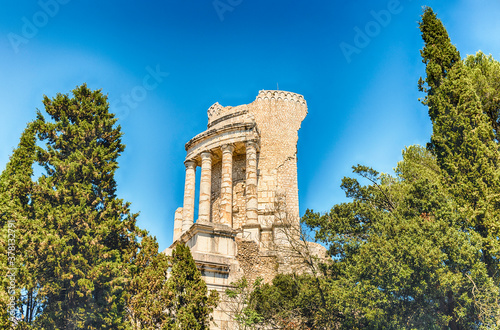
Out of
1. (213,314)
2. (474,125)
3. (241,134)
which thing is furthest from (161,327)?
(241,134)

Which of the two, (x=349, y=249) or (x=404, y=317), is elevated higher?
(x=349, y=249)

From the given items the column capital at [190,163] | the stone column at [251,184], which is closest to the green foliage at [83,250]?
the stone column at [251,184]

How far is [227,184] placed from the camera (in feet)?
69.7

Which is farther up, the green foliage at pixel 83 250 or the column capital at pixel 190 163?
the column capital at pixel 190 163

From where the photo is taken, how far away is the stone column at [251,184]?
19.8 m

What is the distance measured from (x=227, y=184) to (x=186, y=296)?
43.0ft

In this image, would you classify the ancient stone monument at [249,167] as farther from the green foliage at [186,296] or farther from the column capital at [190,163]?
the green foliage at [186,296]

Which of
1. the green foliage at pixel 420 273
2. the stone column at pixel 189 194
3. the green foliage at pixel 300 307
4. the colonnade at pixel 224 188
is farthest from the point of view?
the stone column at pixel 189 194

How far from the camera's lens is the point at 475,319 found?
922cm

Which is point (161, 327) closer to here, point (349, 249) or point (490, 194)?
point (349, 249)

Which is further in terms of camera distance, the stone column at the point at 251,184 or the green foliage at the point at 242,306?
the stone column at the point at 251,184

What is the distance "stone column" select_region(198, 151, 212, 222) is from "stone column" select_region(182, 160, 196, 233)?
1.26 m

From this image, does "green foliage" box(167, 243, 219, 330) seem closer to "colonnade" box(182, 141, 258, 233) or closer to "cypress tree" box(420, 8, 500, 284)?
"cypress tree" box(420, 8, 500, 284)

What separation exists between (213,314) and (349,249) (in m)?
4.52
